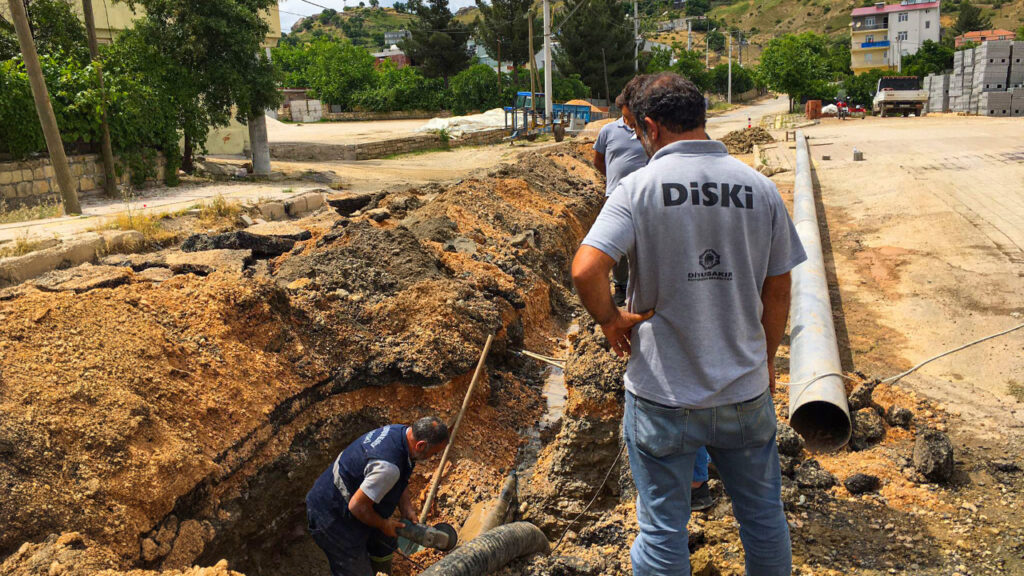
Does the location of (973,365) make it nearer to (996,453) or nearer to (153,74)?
(996,453)

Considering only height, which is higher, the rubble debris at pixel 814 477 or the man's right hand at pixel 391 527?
the rubble debris at pixel 814 477

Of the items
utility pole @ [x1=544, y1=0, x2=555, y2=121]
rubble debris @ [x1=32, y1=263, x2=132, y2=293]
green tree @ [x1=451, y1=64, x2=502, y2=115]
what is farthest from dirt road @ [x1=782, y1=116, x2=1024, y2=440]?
green tree @ [x1=451, y1=64, x2=502, y2=115]

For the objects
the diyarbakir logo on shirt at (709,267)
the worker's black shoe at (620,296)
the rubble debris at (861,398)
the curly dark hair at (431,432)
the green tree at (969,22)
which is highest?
the green tree at (969,22)

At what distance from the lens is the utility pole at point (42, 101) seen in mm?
9109

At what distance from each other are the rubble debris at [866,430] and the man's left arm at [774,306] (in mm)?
2290

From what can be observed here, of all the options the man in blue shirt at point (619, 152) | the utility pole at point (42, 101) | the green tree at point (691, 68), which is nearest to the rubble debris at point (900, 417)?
the man in blue shirt at point (619, 152)

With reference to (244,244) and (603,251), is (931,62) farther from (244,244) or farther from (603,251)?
(603,251)

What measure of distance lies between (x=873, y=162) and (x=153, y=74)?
49.6 feet

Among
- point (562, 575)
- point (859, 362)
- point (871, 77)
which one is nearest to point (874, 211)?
point (859, 362)

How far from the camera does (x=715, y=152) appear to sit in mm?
2330

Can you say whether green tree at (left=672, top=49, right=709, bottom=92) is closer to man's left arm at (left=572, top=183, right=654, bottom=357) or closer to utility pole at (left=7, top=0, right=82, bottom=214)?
utility pole at (left=7, top=0, right=82, bottom=214)

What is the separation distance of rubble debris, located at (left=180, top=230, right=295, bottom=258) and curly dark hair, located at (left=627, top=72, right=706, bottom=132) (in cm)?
593

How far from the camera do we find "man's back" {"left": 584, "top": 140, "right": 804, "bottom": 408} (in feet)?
7.22

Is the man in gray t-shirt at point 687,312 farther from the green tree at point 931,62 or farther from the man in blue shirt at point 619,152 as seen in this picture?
the green tree at point 931,62
